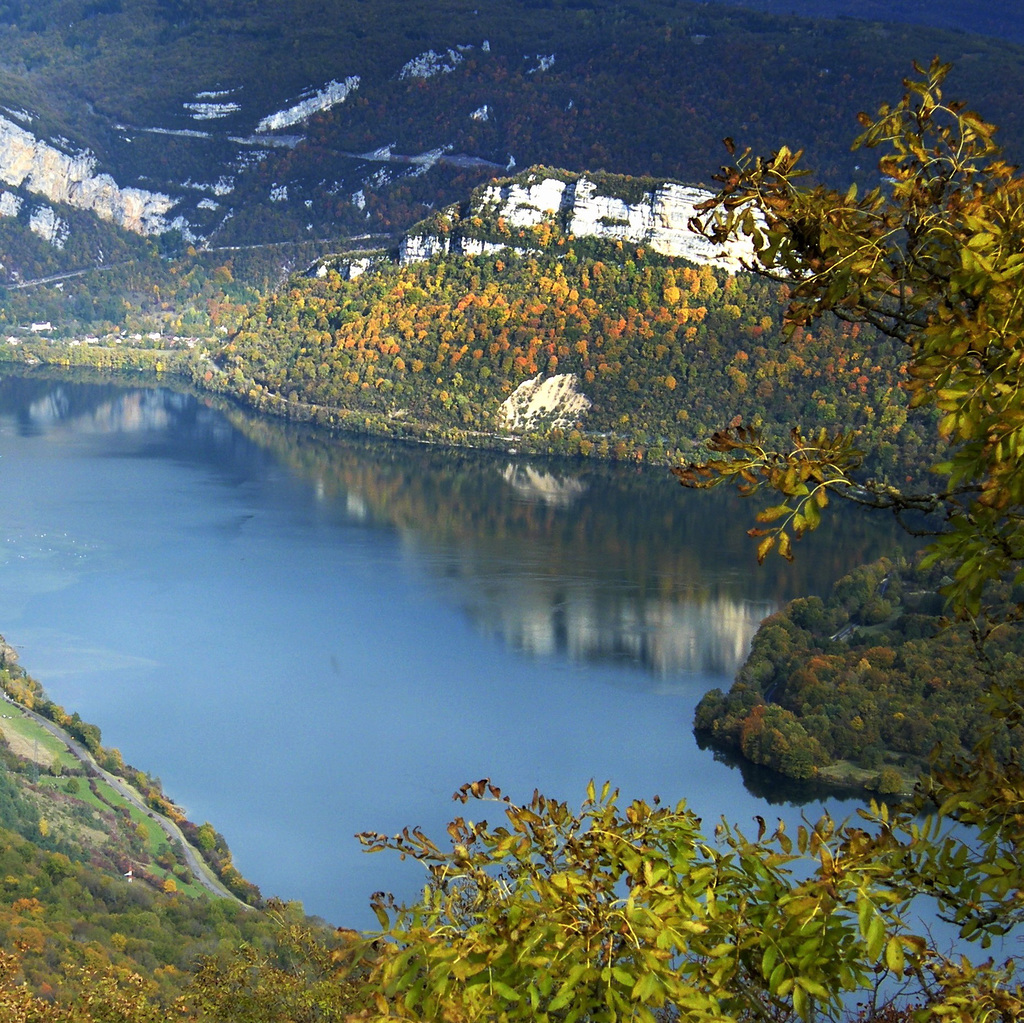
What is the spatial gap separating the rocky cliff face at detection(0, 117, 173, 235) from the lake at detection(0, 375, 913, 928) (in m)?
41.5

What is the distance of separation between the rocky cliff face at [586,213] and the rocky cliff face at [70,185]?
1224 inches

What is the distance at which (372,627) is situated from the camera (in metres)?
20.1

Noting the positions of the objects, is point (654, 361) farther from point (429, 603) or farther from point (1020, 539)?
point (1020, 539)

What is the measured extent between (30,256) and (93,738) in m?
58.1

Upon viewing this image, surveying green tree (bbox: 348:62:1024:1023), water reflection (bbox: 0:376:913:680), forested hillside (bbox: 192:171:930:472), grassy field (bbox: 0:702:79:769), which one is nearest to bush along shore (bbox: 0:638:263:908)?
grassy field (bbox: 0:702:79:769)

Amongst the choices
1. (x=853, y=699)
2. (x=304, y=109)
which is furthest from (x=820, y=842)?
(x=304, y=109)

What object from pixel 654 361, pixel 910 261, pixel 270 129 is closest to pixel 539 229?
pixel 654 361

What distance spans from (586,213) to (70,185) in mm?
39165

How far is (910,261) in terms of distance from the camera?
1981mm

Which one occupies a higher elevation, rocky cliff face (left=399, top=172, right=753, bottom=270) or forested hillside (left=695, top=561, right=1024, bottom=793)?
rocky cliff face (left=399, top=172, right=753, bottom=270)

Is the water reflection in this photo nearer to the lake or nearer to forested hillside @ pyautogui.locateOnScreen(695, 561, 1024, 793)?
the lake

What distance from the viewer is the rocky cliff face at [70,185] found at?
7244 centimetres

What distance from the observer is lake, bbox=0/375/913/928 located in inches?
573

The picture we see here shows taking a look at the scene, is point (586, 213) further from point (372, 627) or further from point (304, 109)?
point (304, 109)
